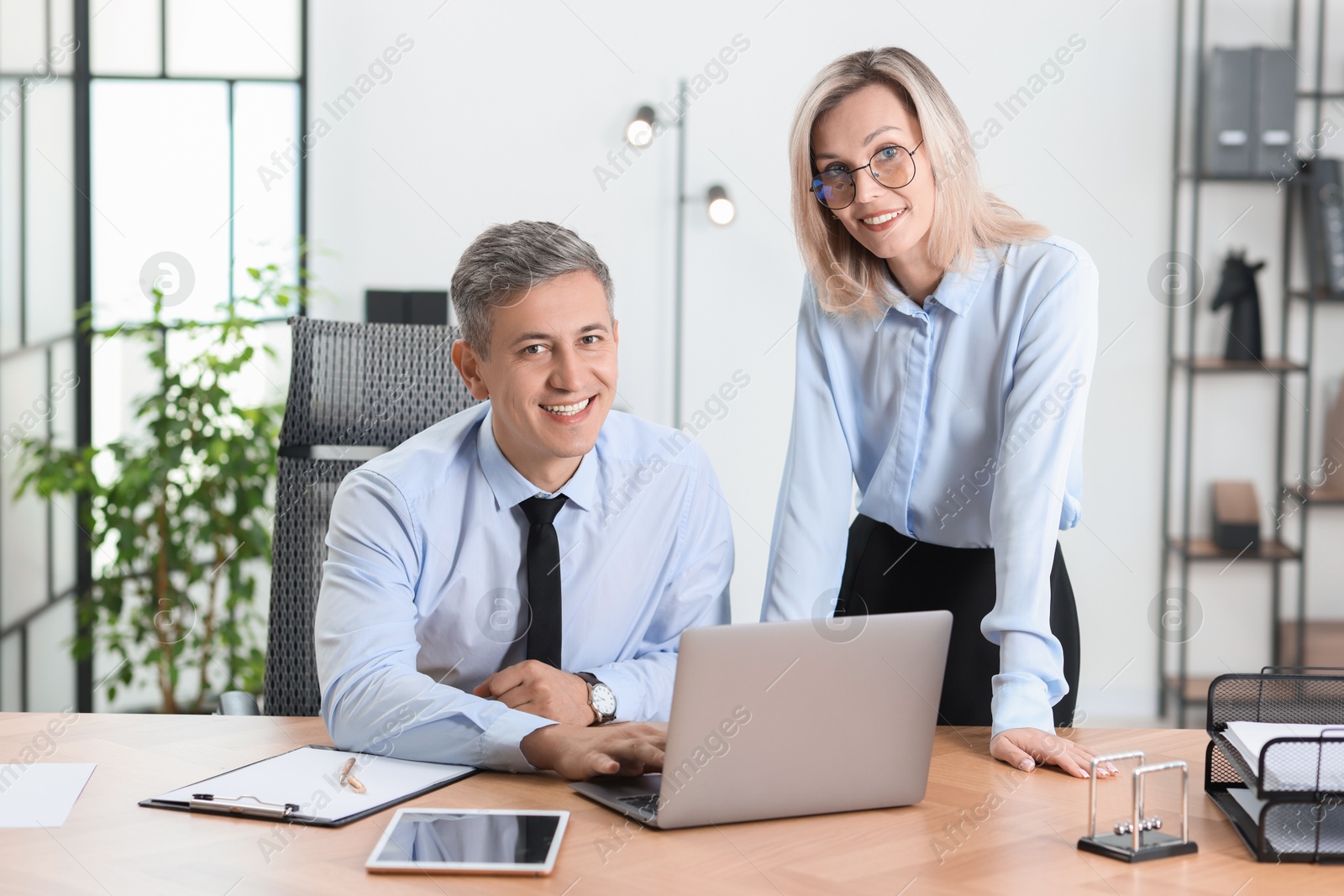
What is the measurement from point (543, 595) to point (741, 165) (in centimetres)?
228

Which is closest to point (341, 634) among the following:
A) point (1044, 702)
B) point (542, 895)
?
point (542, 895)

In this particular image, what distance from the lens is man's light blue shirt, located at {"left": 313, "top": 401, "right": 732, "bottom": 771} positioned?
139 cm

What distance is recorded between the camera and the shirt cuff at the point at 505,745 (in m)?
1.31

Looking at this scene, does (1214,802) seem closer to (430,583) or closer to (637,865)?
(637,865)

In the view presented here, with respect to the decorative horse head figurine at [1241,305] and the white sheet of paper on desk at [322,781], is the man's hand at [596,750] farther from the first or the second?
the decorative horse head figurine at [1241,305]

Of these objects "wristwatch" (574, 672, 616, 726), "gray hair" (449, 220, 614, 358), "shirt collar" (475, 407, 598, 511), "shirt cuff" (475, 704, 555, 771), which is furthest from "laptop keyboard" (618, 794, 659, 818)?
"gray hair" (449, 220, 614, 358)

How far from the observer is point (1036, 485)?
143cm

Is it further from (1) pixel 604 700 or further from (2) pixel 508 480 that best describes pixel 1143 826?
(2) pixel 508 480

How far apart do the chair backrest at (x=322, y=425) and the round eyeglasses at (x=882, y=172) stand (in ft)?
2.02

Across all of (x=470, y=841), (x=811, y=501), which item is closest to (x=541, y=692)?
(x=470, y=841)

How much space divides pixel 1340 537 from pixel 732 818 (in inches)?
124

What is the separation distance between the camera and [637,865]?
1068 millimetres

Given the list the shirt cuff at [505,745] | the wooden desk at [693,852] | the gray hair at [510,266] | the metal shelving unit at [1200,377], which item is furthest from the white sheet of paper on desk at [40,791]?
the metal shelving unit at [1200,377]

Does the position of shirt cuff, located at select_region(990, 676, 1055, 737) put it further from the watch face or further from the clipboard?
the clipboard
